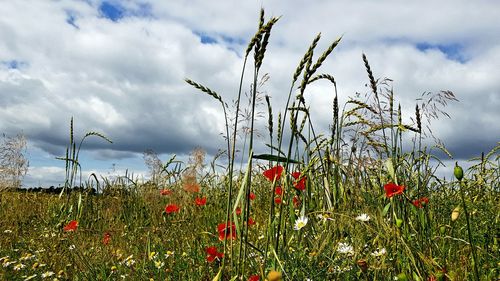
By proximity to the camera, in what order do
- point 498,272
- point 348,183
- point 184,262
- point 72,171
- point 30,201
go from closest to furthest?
point 498,272 → point 184,262 → point 348,183 → point 72,171 → point 30,201

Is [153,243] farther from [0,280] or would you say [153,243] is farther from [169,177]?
[169,177]

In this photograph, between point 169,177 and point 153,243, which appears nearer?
point 153,243

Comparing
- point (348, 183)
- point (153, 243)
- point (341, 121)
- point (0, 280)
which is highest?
point (341, 121)

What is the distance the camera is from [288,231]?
3062mm

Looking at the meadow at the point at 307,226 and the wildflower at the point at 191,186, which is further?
the wildflower at the point at 191,186

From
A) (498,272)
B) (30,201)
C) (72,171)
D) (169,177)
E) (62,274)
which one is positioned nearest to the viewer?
(498,272)

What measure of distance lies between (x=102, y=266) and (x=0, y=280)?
113 centimetres

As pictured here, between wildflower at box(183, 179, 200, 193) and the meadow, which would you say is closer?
the meadow

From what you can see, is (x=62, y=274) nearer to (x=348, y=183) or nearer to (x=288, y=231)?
(x=288, y=231)

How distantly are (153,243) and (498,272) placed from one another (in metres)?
2.53

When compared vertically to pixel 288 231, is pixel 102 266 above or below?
below

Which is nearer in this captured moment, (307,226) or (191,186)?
(307,226)

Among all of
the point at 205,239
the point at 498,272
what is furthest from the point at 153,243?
the point at 498,272

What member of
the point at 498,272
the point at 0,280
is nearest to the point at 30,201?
the point at 0,280
